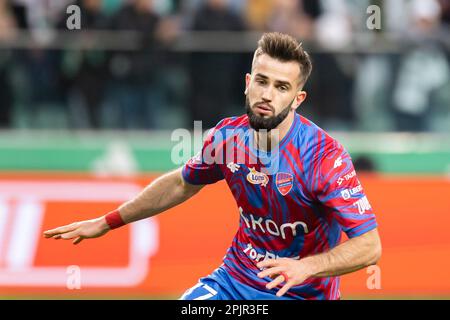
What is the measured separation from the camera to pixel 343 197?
280 inches

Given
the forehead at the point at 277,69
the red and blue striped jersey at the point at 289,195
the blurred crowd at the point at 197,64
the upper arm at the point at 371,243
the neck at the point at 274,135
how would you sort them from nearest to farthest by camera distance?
the upper arm at the point at 371,243 < the red and blue striped jersey at the point at 289,195 < the forehead at the point at 277,69 < the neck at the point at 274,135 < the blurred crowd at the point at 197,64

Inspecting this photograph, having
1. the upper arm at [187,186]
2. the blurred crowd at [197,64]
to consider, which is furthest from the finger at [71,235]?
the blurred crowd at [197,64]

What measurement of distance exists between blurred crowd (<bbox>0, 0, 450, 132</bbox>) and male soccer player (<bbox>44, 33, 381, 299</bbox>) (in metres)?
7.73

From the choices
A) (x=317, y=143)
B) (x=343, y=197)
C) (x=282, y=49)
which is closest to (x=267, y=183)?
(x=317, y=143)

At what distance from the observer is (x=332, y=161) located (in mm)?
7203

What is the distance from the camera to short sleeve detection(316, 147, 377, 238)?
711 cm

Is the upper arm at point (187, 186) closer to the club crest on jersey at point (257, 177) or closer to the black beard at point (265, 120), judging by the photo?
the club crest on jersey at point (257, 177)

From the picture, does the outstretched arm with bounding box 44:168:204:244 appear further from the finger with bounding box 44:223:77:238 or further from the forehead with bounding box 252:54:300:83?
the forehead with bounding box 252:54:300:83

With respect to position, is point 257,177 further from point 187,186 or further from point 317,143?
point 187,186

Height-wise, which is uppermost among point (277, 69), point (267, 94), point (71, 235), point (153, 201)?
point (277, 69)

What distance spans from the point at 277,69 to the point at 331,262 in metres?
1.37

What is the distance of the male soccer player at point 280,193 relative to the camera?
712 cm

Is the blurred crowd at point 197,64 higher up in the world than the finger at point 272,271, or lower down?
higher up

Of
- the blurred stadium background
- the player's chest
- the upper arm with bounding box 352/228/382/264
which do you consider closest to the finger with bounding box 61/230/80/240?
the player's chest
